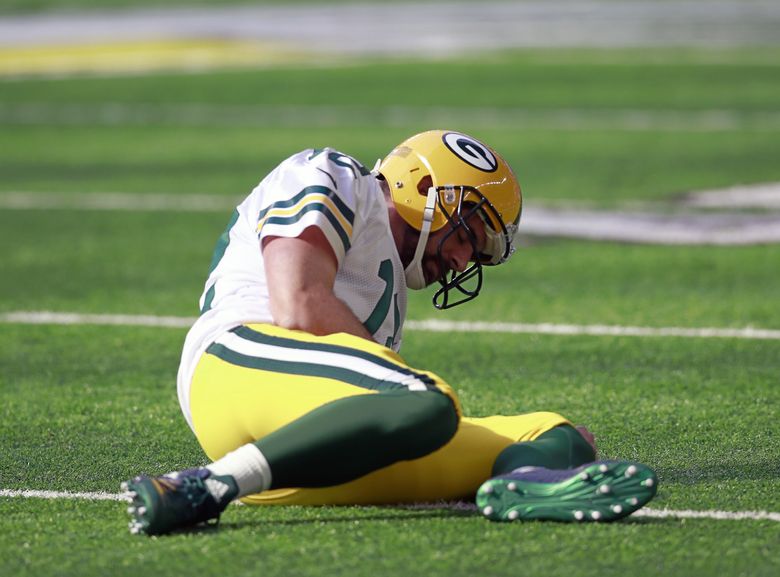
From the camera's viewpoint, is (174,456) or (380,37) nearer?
(174,456)

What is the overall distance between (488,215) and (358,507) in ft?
3.43

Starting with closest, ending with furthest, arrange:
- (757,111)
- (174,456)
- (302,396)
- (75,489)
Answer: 1. (302,396)
2. (75,489)
3. (174,456)
4. (757,111)

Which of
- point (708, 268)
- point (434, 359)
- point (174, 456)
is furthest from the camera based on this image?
point (708, 268)

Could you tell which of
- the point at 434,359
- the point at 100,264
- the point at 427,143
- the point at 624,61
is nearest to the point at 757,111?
the point at 624,61

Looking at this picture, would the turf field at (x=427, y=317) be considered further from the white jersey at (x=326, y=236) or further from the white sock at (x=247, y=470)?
the white jersey at (x=326, y=236)

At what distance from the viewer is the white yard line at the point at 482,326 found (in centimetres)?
754

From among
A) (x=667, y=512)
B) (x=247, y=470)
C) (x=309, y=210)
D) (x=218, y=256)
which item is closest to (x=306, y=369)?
(x=247, y=470)

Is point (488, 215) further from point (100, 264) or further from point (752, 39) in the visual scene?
point (752, 39)

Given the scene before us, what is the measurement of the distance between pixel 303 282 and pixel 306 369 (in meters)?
0.25

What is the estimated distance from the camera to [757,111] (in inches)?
663

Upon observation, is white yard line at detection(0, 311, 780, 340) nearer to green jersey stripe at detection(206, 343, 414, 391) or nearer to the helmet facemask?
the helmet facemask

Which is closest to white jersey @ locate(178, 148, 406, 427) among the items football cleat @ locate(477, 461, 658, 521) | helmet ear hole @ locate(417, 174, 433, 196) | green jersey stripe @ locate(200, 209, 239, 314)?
green jersey stripe @ locate(200, 209, 239, 314)

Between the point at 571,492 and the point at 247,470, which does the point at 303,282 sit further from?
the point at 571,492

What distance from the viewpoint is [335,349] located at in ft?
14.7
